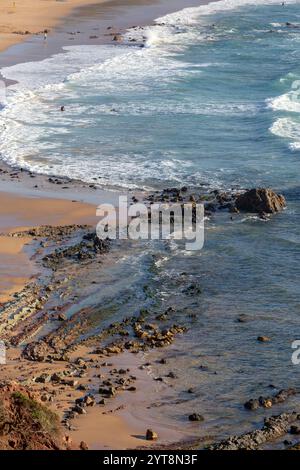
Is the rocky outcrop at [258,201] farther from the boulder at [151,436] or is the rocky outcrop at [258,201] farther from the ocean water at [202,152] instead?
the boulder at [151,436]

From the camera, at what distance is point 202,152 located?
31.3m

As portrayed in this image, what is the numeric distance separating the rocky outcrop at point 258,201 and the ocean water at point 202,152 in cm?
38

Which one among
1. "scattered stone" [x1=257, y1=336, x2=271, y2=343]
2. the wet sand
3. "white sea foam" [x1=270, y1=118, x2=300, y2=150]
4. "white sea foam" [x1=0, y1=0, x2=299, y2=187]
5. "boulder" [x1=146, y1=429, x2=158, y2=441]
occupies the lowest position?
"scattered stone" [x1=257, y1=336, x2=271, y2=343]

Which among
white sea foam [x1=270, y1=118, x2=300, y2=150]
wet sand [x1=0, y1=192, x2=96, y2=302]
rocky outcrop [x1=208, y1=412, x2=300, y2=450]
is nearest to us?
rocky outcrop [x1=208, y1=412, x2=300, y2=450]

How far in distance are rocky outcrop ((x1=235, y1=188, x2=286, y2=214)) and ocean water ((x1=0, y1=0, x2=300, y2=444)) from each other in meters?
0.38

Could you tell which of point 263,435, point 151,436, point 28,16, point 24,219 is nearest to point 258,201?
point 24,219

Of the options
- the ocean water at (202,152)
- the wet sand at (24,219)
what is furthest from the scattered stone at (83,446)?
the wet sand at (24,219)

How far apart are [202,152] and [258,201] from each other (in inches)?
243

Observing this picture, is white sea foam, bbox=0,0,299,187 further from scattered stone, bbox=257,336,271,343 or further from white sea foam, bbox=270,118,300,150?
scattered stone, bbox=257,336,271,343

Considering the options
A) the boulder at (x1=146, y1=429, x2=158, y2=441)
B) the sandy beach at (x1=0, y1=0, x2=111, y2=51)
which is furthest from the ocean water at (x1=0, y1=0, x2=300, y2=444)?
the sandy beach at (x1=0, y1=0, x2=111, y2=51)

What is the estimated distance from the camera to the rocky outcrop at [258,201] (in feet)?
83.8

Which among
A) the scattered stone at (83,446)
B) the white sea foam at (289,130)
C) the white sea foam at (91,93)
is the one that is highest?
the white sea foam at (91,93)

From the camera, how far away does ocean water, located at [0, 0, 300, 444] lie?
1767cm

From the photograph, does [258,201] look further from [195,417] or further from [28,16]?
[28,16]
